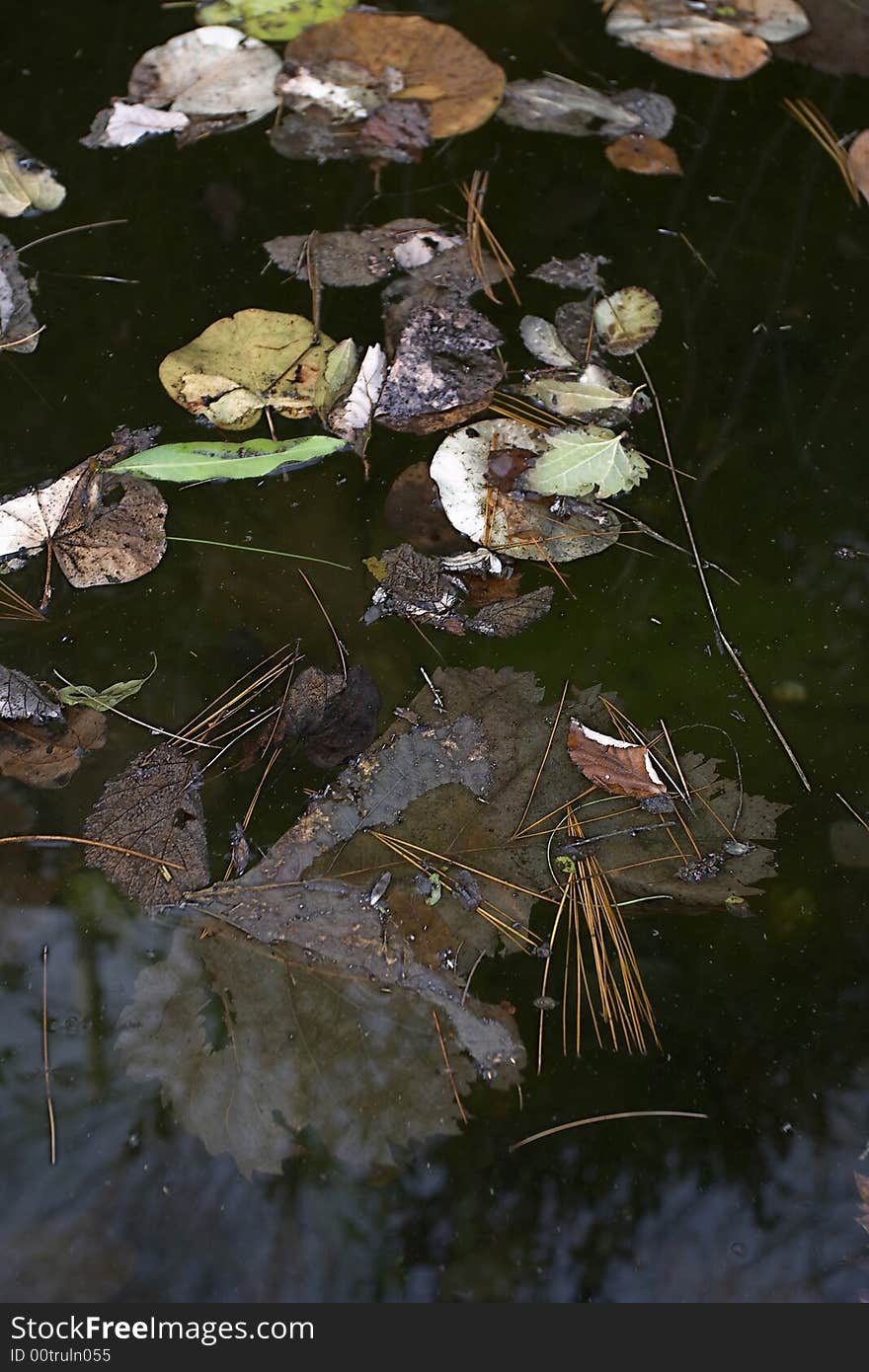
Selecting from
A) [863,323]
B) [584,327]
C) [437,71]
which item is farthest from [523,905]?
[437,71]

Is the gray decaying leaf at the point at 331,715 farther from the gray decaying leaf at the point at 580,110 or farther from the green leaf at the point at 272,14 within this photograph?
the green leaf at the point at 272,14

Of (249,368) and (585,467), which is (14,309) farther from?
(585,467)

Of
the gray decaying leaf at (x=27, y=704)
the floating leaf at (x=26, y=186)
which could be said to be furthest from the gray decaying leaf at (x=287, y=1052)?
the floating leaf at (x=26, y=186)

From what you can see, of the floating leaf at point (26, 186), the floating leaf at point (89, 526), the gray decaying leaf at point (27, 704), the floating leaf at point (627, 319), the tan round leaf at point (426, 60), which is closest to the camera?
the gray decaying leaf at point (27, 704)

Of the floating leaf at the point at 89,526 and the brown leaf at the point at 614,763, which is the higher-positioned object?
the floating leaf at the point at 89,526

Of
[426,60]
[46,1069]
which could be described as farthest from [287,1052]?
[426,60]

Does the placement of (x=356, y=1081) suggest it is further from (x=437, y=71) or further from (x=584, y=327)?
(x=437, y=71)
